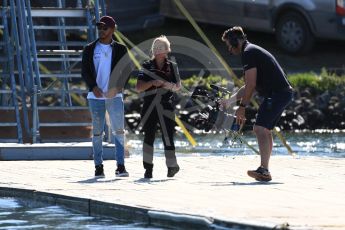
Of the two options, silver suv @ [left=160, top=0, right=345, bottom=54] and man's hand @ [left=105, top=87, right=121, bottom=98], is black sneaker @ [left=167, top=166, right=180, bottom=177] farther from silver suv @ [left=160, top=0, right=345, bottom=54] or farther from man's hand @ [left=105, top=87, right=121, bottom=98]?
silver suv @ [left=160, top=0, right=345, bottom=54]

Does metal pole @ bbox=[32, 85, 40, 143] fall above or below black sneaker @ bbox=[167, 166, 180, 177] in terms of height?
above

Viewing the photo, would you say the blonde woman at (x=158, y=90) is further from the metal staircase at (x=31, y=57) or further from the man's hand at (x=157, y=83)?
the metal staircase at (x=31, y=57)

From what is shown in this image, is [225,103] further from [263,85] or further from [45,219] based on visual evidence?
[45,219]

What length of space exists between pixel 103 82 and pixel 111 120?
1.31ft

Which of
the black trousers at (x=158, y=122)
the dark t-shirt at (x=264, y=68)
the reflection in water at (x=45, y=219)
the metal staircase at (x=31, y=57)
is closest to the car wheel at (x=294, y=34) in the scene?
the metal staircase at (x=31, y=57)

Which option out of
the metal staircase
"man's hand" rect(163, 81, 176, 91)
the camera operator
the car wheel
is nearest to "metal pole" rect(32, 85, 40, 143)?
the metal staircase

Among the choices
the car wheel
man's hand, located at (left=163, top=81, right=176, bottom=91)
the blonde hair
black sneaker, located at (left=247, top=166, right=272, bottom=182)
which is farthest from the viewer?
the car wheel

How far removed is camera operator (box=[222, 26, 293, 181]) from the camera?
12.6 m

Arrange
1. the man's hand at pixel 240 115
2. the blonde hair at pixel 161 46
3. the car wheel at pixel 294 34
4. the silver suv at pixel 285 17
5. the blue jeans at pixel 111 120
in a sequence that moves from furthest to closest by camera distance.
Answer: the car wheel at pixel 294 34 < the silver suv at pixel 285 17 < the blue jeans at pixel 111 120 < the blonde hair at pixel 161 46 < the man's hand at pixel 240 115

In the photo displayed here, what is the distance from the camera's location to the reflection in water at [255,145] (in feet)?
64.3

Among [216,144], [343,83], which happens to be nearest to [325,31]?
[343,83]

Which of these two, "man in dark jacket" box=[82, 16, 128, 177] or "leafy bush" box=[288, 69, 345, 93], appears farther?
"leafy bush" box=[288, 69, 345, 93]

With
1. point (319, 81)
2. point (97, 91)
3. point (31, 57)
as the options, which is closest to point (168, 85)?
point (97, 91)

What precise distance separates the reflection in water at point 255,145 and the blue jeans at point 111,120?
4.87 meters
